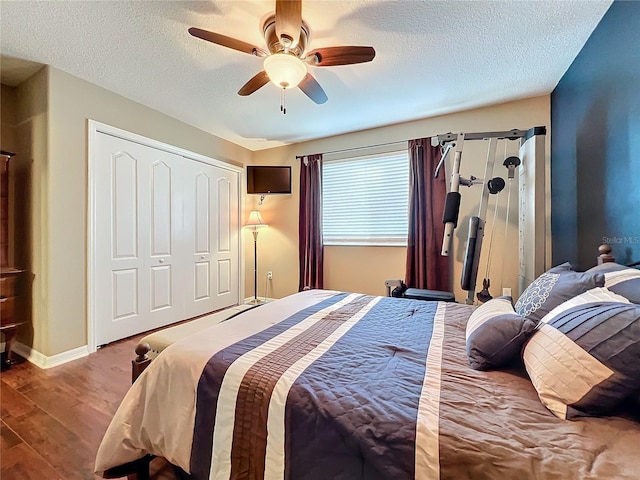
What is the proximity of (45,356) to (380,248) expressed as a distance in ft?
11.4

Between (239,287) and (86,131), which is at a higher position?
(86,131)

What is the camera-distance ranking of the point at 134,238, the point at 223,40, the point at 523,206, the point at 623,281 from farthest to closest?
the point at 134,238 < the point at 523,206 < the point at 223,40 < the point at 623,281

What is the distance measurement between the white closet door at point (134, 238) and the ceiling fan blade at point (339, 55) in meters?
2.30

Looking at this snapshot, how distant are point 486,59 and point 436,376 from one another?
2.49 m

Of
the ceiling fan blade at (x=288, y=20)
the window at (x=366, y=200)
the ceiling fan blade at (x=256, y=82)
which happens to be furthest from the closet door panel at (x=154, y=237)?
the ceiling fan blade at (x=288, y=20)

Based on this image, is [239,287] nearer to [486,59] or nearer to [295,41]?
[295,41]

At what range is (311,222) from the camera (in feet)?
13.4

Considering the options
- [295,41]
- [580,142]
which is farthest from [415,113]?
[295,41]

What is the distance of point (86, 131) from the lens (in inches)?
103

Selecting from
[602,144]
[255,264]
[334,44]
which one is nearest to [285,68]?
[334,44]

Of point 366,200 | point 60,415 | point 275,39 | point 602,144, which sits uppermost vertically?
point 275,39

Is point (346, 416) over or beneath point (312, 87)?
beneath

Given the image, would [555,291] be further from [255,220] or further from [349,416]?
[255,220]

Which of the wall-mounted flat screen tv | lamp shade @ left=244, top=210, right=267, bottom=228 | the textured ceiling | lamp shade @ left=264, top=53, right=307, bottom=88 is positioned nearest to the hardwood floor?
lamp shade @ left=264, top=53, right=307, bottom=88
